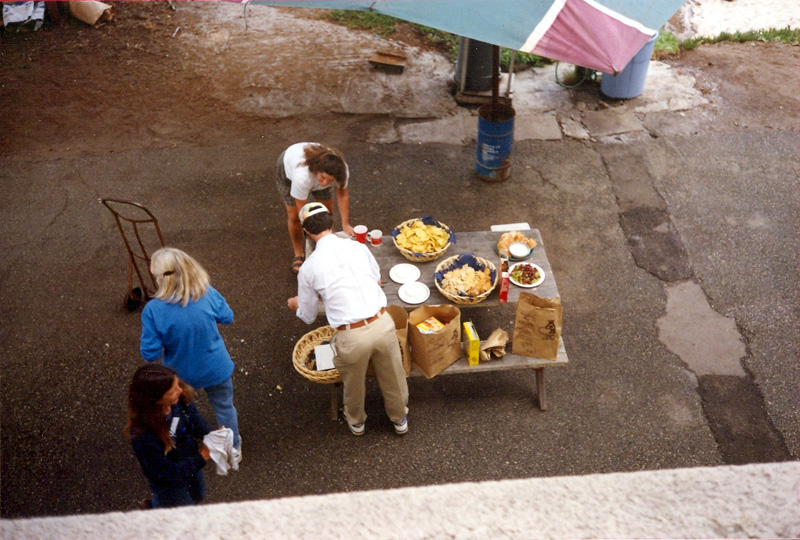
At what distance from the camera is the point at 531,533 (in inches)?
43.7

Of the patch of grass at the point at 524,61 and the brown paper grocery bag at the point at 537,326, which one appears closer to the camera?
the brown paper grocery bag at the point at 537,326

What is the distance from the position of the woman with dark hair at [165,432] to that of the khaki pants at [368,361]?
3.56ft

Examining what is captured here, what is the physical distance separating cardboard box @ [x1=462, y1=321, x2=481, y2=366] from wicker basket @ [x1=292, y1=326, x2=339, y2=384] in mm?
1088

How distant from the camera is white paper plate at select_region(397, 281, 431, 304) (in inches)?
199

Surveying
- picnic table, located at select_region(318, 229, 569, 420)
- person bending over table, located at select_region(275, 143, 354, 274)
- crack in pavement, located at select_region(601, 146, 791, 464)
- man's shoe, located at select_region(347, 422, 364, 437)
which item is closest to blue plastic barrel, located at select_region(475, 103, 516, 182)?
crack in pavement, located at select_region(601, 146, 791, 464)

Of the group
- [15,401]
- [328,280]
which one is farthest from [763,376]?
[15,401]

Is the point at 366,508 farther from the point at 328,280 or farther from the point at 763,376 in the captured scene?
the point at 763,376

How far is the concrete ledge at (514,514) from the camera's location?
1.12 m

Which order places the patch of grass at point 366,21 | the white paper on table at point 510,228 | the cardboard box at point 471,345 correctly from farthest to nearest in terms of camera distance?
the patch of grass at point 366,21 → the white paper on table at point 510,228 → the cardboard box at point 471,345

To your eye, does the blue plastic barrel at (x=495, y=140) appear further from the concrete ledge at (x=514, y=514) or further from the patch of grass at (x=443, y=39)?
the concrete ledge at (x=514, y=514)

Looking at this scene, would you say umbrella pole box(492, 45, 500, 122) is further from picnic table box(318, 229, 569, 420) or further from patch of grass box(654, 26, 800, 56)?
patch of grass box(654, 26, 800, 56)

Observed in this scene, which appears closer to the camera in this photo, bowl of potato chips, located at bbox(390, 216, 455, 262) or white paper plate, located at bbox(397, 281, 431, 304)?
white paper plate, located at bbox(397, 281, 431, 304)

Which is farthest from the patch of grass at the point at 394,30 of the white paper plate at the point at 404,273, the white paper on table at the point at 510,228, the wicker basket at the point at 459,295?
the white paper plate at the point at 404,273

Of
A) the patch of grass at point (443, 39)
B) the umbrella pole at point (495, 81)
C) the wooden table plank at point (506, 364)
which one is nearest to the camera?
the wooden table plank at point (506, 364)
